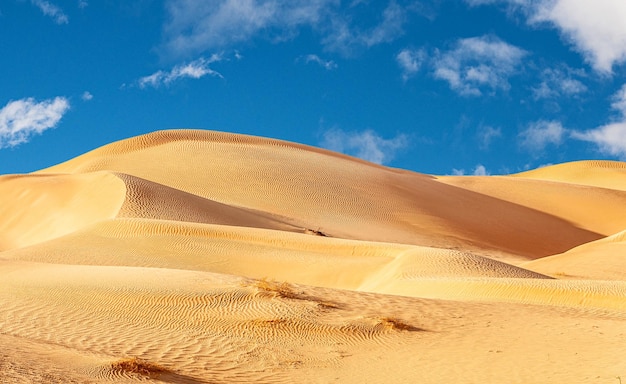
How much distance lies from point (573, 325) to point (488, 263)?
802cm

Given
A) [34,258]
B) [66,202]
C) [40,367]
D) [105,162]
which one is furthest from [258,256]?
[105,162]

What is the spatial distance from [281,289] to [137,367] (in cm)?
547

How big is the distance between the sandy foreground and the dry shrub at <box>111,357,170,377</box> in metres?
0.03

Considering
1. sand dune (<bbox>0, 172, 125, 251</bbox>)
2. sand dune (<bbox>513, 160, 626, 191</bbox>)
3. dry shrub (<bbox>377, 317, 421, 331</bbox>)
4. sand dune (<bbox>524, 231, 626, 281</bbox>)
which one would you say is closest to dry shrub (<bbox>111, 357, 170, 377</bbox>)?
dry shrub (<bbox>377, 317, 421, 331</bbox>)

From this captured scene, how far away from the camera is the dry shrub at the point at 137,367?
9.23 m

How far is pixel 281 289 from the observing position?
1459 centimetres

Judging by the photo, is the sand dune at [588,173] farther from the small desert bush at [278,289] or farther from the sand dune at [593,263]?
the small desert bush at [278,289]

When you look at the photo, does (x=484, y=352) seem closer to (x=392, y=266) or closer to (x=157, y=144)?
(x=392, y=266)

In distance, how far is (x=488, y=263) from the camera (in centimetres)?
2081

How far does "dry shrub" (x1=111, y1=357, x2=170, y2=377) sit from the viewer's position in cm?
923

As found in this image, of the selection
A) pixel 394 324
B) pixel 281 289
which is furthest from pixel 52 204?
pixel 394 324

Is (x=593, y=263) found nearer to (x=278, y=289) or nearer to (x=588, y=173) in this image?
(x=278, y=289)

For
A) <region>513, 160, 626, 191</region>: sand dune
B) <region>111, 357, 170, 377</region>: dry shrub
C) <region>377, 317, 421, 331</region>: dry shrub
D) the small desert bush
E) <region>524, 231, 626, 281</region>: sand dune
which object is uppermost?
<region>513, 160, 626, 191</region>: sand dune

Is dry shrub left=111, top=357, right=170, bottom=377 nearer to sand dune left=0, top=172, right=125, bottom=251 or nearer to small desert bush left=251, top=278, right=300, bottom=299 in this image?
small desert bush left=251, top=278, right=300, bottom=299
